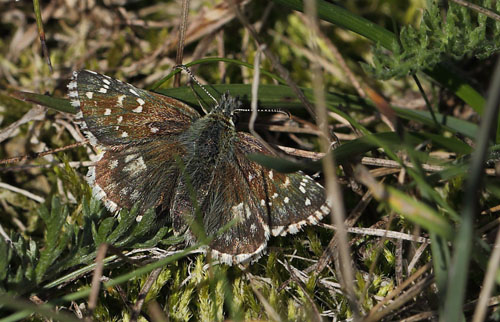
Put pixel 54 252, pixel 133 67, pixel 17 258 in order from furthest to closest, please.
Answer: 1. pixel 133 67
2. pixel 17 258
3. pixel 54 252

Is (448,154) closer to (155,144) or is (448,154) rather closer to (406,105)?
(406,105)

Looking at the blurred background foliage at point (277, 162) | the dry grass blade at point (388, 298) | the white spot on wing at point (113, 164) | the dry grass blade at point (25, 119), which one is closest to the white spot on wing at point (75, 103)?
the blurred background foliage at point (277, 162)

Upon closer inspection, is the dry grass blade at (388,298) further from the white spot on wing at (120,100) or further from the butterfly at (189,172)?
the white spot on wing at (120,100)

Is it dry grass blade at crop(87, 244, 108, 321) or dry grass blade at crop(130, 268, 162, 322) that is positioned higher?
dry grass blade at crop(87, 244, 108, 321)

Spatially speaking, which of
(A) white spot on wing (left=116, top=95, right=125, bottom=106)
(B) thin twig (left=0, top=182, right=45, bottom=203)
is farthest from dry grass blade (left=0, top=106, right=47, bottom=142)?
(A) white spot on wing (left=116, top=95, right=125, bottom=106)

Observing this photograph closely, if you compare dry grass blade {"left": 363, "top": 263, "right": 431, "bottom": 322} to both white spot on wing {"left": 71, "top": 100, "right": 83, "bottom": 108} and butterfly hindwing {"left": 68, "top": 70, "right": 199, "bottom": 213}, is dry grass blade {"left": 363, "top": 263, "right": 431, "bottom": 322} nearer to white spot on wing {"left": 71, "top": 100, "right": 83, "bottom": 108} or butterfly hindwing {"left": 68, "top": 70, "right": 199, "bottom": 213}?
butterfly hindwing {"left": 68, "top": 70, "right": 199, "bottom": 213}

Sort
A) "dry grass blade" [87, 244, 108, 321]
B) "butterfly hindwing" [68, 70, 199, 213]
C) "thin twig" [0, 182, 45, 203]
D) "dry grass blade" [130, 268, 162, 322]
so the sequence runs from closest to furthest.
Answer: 1. "dry grass blade" [87, 244, 108, 321]
2. "dry grass blade" [130, 268, 162, 322]
3. "butterfly hindwing" [68, 70, 199, 213]
4. "thin twig" [0, 182, 45, 203]

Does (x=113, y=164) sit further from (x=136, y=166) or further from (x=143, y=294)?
(x=143, y=294)

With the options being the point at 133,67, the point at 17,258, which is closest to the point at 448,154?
the point at 133,67
